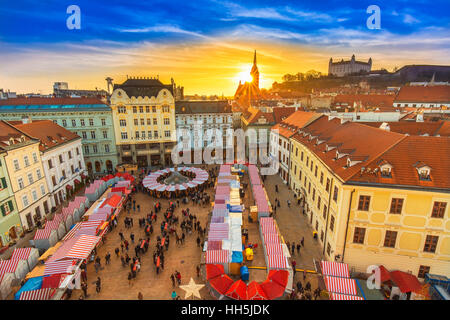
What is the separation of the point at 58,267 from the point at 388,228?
27010mm

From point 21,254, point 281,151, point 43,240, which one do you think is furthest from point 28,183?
point 281,151

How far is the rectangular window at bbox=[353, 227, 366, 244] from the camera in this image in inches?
845

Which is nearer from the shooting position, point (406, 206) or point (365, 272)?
point (406, 206)

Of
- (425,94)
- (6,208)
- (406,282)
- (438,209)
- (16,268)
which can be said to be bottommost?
(406,282)

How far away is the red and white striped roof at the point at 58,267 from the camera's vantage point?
62.7 feet

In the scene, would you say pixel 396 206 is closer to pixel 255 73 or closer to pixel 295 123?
pixel 295 123

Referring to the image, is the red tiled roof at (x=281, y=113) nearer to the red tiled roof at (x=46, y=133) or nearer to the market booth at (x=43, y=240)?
the red tiled roof at (x=46, y=133)

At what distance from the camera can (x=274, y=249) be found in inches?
839

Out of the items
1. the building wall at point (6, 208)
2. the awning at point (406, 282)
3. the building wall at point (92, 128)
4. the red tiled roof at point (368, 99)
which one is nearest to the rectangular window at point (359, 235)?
the awning at point (406, 282)

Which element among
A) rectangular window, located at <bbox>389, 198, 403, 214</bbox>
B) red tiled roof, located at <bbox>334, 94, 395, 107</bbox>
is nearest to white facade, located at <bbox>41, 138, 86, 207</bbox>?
rectangular window, located at <bbox>389, 198, 403, 214</bbox>

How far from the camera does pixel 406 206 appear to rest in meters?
19.9
